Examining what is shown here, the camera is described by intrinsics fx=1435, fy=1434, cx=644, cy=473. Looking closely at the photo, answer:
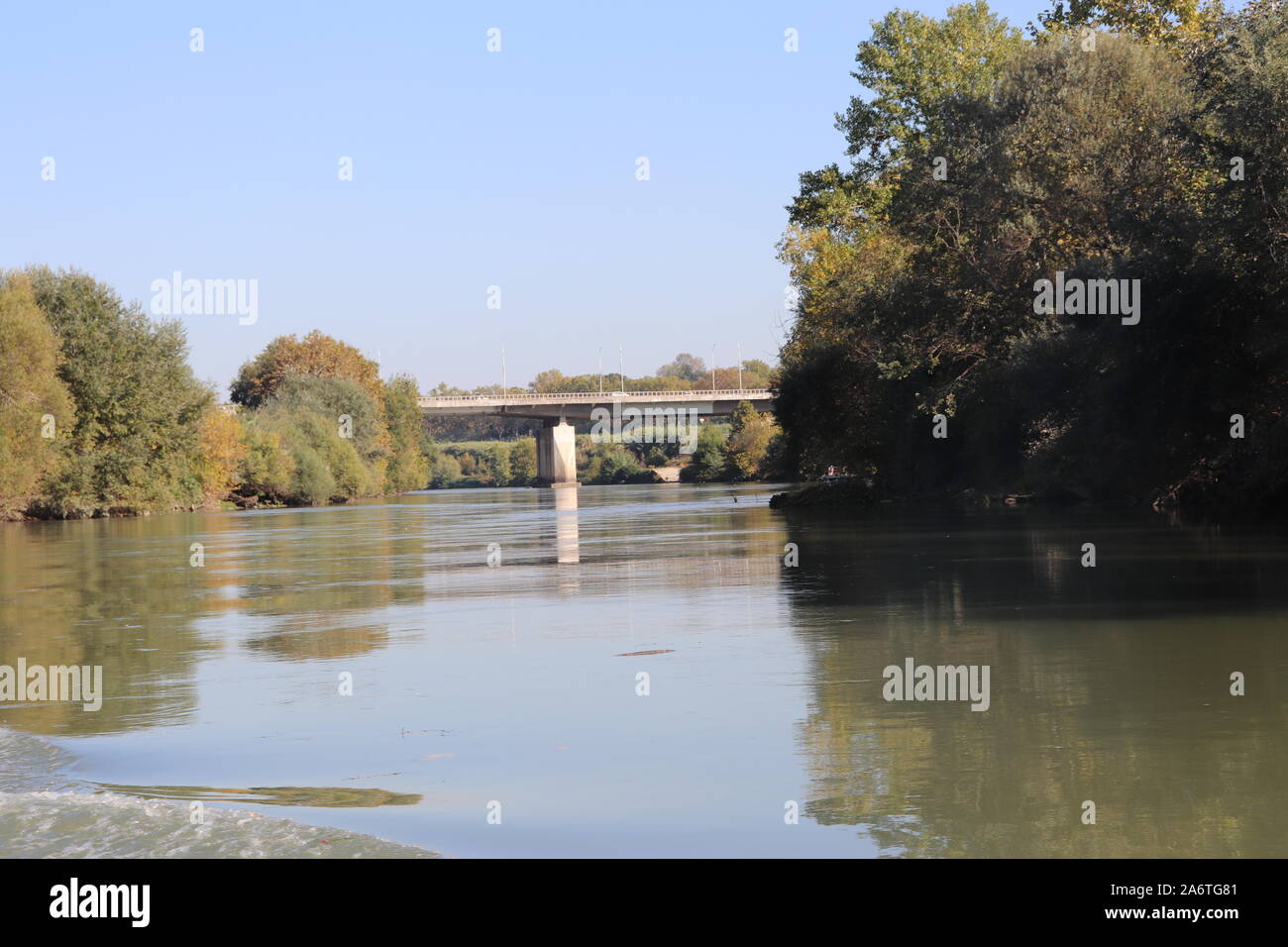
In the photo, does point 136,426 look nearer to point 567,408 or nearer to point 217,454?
point 217,454

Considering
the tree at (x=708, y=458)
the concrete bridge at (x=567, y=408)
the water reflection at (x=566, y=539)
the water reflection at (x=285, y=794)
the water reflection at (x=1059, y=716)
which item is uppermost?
the concrete bridge at (x=567, y=408)

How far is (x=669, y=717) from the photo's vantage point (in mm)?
11852

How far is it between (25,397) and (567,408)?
3526 inches

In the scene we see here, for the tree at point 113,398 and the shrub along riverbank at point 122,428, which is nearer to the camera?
the shrub along riverbank at point 122,428

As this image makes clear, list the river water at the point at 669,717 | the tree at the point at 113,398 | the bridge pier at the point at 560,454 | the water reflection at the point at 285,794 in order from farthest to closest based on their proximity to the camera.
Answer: the bridge pier at the point at 560,454 < the tree at the point at 113,398 < the water reflection at the point at 285,794 < the river water at the point at 669,717

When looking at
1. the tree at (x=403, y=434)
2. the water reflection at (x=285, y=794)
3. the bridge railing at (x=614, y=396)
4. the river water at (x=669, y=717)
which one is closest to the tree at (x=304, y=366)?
the tree at (x=403, y=434)

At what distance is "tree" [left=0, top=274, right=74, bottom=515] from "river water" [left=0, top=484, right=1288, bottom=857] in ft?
148

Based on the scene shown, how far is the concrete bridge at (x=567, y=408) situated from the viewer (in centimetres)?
15000

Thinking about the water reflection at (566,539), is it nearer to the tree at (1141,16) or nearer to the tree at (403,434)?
the tree at (1141,16)

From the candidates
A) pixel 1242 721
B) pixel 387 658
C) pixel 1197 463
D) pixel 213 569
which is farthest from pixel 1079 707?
pixel 1197 463

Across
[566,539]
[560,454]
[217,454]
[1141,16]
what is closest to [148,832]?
[566,539]

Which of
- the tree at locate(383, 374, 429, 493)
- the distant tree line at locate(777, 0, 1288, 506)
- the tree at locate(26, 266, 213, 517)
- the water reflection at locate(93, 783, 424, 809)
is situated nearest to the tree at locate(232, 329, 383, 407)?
the tree at locate(383, 374, 429, 493)

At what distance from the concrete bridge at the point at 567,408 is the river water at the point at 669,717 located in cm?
12347

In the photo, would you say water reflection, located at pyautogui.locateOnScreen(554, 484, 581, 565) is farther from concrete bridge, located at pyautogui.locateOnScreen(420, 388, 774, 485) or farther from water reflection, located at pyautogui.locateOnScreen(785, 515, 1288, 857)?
concrete bridge, located at pyautogui.locateOnScreen(420, 388, 774, 485)
